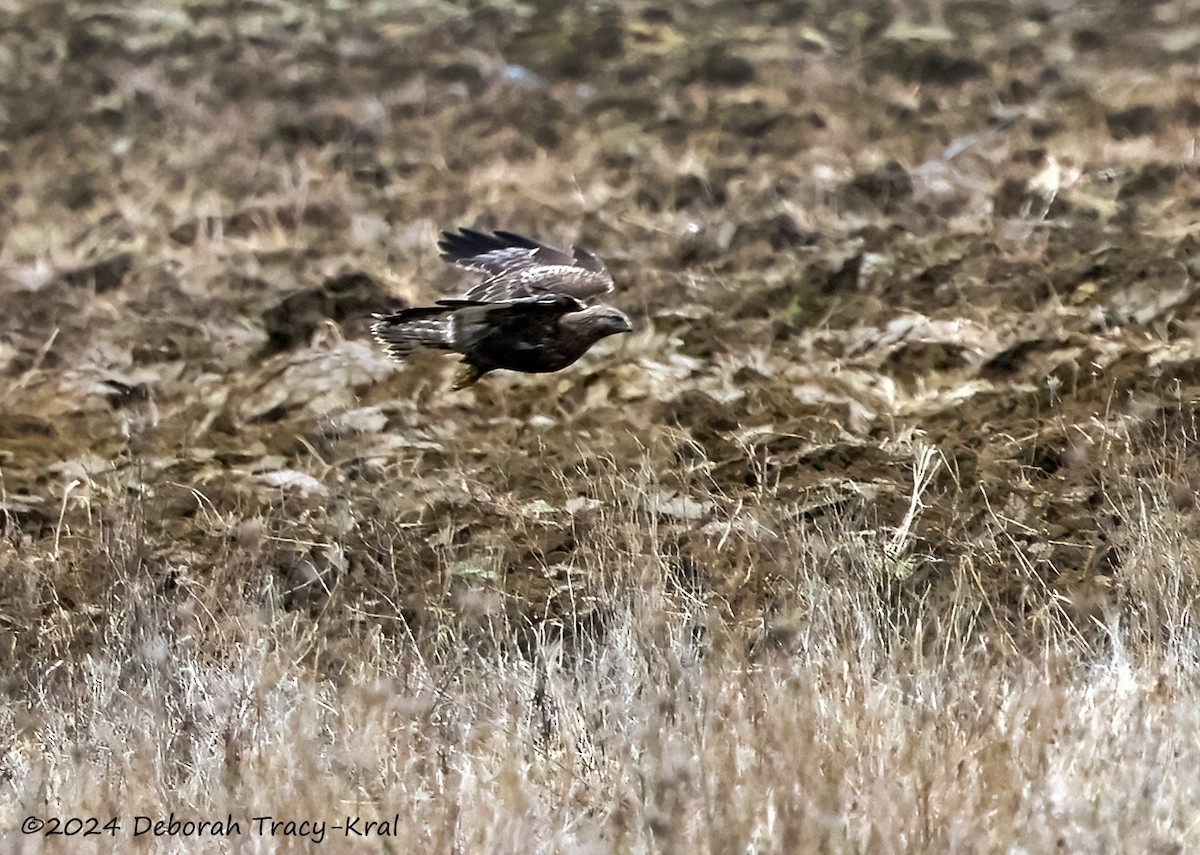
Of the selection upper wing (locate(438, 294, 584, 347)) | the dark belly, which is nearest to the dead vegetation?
the dark belly

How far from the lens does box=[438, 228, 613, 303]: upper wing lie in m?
3.82

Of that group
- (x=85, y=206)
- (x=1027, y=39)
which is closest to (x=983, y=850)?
(x=1027, y=39)

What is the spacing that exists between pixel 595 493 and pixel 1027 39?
2906 mm

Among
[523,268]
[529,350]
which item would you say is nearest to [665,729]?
[529,350]

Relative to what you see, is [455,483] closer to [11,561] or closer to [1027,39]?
[11,561]

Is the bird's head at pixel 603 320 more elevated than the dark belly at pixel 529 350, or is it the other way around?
the bird's head at pixel 603 320

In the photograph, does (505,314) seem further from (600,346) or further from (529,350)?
(600,346)

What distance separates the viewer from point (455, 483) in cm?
479

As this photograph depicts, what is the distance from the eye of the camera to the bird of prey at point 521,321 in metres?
3.49

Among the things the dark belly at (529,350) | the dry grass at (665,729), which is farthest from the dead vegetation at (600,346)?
the dark belly at (529,350)

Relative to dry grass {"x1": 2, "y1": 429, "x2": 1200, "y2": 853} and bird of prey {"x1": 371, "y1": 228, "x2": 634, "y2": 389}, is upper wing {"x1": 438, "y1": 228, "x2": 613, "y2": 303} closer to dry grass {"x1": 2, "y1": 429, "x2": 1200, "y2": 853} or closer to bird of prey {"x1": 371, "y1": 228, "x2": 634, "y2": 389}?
bird of prey {"x1": 371, "y1": 228, "x2": 634, "y2": 389}

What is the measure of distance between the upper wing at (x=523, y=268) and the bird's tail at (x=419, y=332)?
174 mm

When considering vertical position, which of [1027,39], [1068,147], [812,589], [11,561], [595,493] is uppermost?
[1027,39]

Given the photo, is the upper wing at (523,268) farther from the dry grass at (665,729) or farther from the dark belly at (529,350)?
the dry grass at (665,729)
